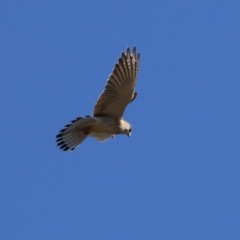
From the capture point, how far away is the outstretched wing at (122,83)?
1969 centimetres

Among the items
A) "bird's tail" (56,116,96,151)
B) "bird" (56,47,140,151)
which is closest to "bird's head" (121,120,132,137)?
"bird" (56,47,140,151)

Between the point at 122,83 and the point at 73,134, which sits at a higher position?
the point at 122,83

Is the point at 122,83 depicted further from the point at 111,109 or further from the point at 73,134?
the point at 73,134

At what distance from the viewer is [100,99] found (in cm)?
1986

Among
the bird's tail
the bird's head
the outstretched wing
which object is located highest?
the outstretched wing

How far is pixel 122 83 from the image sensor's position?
1970 centimetres

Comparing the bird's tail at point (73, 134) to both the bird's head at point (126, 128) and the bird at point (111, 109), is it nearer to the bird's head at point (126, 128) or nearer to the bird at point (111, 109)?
the bird at point (111, 109)

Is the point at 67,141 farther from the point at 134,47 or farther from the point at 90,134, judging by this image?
the point at 134,47

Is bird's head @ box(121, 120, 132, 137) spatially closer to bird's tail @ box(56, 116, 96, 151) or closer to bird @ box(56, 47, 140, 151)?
bird @ box(56, 47, 140, 151)

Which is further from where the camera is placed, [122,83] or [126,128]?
[126,128]

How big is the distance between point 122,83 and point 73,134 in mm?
1222

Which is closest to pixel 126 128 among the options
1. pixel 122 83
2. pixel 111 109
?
pixel 111 109

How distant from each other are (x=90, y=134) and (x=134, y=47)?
5.64 feet

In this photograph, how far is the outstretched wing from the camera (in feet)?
64.6
